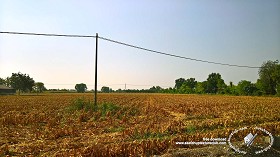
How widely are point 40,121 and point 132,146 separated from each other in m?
9.35

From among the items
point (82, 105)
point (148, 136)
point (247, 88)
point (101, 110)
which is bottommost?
point (148, 136)

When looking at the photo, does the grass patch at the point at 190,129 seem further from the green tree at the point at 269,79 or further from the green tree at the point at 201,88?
the green tree at the point at 201,88

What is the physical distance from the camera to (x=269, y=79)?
77750mm

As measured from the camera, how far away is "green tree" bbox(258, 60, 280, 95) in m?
75.4

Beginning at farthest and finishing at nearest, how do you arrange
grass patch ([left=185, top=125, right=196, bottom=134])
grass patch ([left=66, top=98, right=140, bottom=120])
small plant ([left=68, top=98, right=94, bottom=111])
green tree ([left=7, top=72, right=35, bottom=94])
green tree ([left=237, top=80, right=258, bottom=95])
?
green tree ([left=7, top=72, right=35, bottom=94]) → green tree ([left=237, top=80, right=258, bottom=95]) → small plant ([left=68, top=98, right=94, bottom=111]) → grass patch ([left=66, top=98, right=140, bottom=120]) → grass patch ([left=185, top=125, right=196, bottom=134])

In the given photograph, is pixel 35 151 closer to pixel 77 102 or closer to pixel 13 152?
pixel 13 152

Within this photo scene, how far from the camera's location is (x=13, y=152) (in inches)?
333

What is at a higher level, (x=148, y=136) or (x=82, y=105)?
(x=82, y=105)

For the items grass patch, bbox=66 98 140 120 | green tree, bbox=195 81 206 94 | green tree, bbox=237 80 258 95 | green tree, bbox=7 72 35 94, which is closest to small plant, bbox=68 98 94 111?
grass patch, bbox=66 98 140 120

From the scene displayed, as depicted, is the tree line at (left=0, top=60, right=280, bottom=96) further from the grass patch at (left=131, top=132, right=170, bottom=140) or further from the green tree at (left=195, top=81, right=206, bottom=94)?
the grass patch at (left=131, top=132, right=170, bottom=140)

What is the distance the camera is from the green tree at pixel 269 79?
7544 centimetres

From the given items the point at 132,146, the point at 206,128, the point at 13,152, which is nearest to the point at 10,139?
the point at 13,152

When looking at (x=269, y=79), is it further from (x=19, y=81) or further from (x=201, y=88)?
(x=19, y=81)

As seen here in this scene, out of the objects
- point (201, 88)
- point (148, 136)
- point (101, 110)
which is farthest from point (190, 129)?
point (201, 88)
